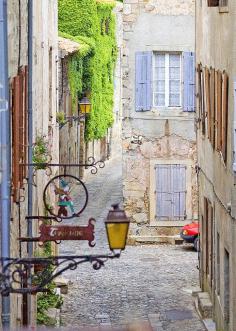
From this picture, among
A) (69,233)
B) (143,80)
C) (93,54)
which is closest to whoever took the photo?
(69,233)

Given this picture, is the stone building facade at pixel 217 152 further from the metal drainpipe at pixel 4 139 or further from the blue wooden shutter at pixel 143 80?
the metal drainpipe at pixel 4 139

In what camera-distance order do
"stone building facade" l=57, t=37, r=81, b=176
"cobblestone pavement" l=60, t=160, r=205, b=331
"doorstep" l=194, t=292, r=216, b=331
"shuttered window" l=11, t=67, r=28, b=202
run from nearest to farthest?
"shuttered window" l=11, t=67, r=28, b=202, "doorstep" l=194, t=292, r=216, b=331, "cobblestone pavement" l=60, t=160, r=205, b=331, "stone building facade" l=57, t=37, r=81, b=176

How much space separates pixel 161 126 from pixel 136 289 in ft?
25.6

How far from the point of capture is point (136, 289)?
24297mm

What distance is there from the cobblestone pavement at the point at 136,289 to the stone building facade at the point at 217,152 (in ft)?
2.50

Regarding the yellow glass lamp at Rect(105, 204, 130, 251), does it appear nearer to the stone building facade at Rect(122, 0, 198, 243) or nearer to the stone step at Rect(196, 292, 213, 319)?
the stone step at Rect(196, 292, 213, 319)

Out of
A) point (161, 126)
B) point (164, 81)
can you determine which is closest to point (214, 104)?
point (161, 126)

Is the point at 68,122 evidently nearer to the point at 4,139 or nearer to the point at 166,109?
the point at 166,109

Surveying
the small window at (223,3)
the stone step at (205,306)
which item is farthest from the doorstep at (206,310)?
the small window at (223,3)

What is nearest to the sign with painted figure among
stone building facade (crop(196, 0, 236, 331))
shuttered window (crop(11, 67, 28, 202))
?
shuttered window (crop(11, 67, 28, 202))

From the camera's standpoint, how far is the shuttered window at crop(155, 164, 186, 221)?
31188mm

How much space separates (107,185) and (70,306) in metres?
22.1

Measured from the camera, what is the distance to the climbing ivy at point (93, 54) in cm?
4019

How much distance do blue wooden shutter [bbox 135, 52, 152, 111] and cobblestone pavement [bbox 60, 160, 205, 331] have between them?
142 inches
